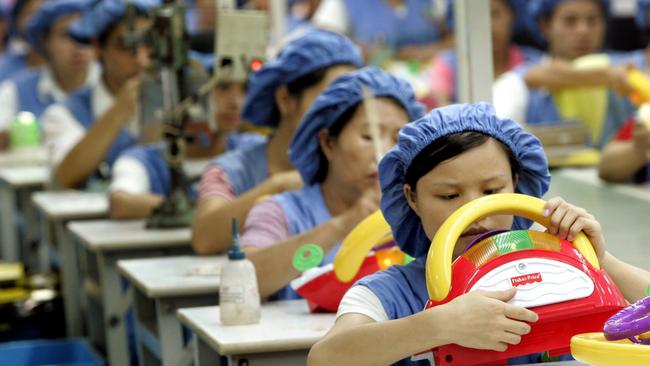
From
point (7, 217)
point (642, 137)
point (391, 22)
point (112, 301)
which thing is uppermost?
point (391, 22)

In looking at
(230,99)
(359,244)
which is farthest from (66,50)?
(359,244)

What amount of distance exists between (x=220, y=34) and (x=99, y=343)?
1.37 meters

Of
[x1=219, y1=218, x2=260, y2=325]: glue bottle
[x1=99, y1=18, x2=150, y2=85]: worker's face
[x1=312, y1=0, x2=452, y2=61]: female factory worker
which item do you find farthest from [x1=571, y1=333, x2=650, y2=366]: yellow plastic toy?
[x1=312, y1=0, x2=452, y2=61]: female factory worker

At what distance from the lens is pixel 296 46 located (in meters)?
3.76

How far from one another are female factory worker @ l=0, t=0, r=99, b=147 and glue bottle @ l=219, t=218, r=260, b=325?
160 inches

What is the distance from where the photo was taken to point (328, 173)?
332 centimetres

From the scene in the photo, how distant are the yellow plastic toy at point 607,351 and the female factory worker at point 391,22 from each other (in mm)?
6816

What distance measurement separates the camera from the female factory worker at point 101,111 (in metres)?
5.36

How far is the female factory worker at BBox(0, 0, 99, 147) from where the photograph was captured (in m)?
7.05

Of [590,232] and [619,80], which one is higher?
[590,232]

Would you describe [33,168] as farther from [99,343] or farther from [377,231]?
[377,231]

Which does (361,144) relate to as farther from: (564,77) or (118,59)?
(564,77)

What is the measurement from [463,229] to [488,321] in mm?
181

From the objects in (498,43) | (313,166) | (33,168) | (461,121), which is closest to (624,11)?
(498,43)
